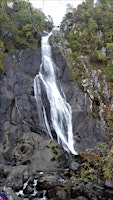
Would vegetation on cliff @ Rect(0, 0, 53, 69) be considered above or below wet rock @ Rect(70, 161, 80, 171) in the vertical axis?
above

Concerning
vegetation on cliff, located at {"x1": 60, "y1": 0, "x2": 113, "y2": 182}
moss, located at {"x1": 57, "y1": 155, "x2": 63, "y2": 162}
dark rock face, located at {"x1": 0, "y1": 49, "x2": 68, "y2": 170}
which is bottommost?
moss, located at {"x1": 57, "y1": 155, "x2": 63, "y2": 162}

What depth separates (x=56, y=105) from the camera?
1041 inches

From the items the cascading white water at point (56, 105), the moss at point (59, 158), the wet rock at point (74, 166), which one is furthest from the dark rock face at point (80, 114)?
the wet rock at point (74, 166)

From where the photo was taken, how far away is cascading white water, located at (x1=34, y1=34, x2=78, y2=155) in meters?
24.7

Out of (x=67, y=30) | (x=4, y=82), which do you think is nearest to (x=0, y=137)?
(x=4, y=82)

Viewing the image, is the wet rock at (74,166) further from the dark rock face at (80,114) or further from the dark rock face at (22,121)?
the dark rock face at (80,114)

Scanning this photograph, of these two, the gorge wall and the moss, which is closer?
the moss

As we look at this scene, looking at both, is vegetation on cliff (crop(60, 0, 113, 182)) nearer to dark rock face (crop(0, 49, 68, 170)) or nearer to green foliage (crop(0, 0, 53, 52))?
green foliage (crop(0, 0, 53, 52))

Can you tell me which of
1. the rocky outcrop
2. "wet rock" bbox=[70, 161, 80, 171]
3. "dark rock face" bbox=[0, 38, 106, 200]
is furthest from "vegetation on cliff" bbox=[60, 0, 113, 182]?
"wet rock" bbox=[70, 161, 80, 171]

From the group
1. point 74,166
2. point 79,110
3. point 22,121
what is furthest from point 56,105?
point 74,166

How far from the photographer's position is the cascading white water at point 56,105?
974 inches

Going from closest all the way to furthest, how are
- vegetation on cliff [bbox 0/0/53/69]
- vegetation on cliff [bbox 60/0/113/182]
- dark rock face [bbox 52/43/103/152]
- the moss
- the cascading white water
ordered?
the moss
the cascading white water
dark rock face [bbox 52/43/103/152]
vegetation on cliff [bbox 0/0/53/69]
vegetation on cliff [bbox 60/0/113/182]

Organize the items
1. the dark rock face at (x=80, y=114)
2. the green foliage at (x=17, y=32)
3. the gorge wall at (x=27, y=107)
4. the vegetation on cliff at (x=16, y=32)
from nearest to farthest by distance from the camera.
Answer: the gorge wall at (x=27, y=107)
the dark rock face at (x=80, y=114)
the vegetation on cliff at (x=16, y=32)
the green foliage at (x=17, y=32)

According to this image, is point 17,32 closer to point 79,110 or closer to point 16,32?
point 16,32
